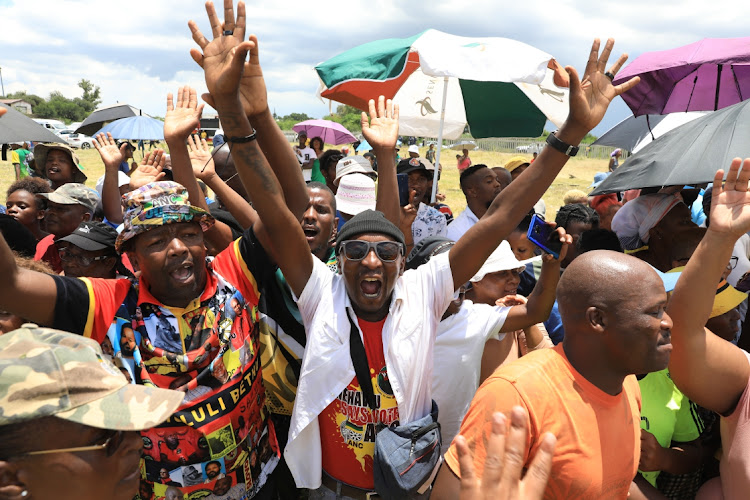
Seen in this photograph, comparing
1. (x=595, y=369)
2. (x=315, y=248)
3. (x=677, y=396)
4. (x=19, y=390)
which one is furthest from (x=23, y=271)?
(x=677, y=396)

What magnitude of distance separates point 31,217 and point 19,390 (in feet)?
12.6

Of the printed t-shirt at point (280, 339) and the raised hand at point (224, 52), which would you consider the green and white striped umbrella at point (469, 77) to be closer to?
the raised hand at point (224, 52)

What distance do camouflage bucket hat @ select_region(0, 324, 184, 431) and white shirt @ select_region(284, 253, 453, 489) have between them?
2.73ft

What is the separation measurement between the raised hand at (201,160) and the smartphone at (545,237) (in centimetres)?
195

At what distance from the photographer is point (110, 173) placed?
12.7ft

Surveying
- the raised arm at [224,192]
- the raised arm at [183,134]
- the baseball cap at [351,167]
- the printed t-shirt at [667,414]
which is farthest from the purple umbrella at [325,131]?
the printed t-shirt at [667,414]

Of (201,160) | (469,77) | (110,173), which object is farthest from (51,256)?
(469,77)

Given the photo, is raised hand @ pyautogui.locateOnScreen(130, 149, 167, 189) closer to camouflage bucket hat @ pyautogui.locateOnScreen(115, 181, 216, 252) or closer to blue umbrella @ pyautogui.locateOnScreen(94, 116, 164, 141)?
camouflage bucket hat @ pyautogui.locateOnScreen(115, 181, 216, 252)

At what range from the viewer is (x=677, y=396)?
91.8 inches

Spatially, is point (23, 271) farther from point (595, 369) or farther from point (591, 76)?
point (591, 76)

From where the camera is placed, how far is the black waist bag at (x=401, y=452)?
6.50 feet

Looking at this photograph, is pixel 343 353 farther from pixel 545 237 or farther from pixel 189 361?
pixel 545 237

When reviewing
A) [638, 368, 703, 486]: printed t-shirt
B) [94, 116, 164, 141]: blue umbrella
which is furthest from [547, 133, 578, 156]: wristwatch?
[94, 116, 164, 141]: blue umbrella

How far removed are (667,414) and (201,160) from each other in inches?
122
